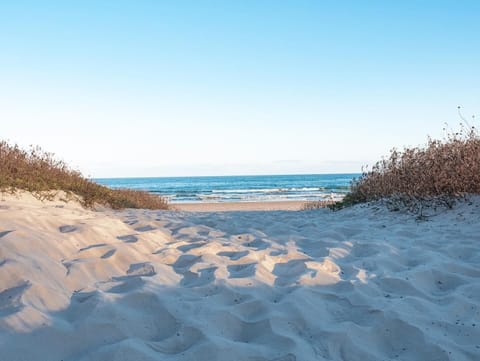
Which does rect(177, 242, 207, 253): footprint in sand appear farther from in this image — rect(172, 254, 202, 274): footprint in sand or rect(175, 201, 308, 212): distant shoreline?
rect(175, 201, 308, 212): distant shoreline

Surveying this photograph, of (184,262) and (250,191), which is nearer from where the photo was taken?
(184,262)

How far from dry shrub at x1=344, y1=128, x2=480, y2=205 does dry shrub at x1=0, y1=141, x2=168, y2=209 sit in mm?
5547

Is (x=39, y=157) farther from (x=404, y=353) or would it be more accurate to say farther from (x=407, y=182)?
(x=404, y=353)

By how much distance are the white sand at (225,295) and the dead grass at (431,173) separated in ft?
7.34

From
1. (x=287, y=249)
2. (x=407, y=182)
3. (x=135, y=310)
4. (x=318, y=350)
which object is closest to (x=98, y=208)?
(x=287, y=249)

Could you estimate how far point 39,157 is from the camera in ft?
32.8

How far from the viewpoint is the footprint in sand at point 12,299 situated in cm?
281

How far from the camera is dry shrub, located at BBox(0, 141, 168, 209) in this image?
7961 mm

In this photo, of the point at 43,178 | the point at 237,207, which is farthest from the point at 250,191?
the point at 43,178

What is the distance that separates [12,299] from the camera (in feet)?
9.69

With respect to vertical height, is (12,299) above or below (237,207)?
above

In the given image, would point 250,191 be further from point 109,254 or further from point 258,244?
point 109,254

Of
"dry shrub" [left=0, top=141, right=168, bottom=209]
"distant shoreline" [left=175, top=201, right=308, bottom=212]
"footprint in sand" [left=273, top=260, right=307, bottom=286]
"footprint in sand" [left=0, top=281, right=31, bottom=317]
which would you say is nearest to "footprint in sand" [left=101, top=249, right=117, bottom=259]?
"footprint in sand" [left=0, top=281, right=31, bottom=317]

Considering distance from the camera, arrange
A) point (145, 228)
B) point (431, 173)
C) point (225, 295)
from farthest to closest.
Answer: point (431, 173) → point (145, 228) → point (225, 295)
